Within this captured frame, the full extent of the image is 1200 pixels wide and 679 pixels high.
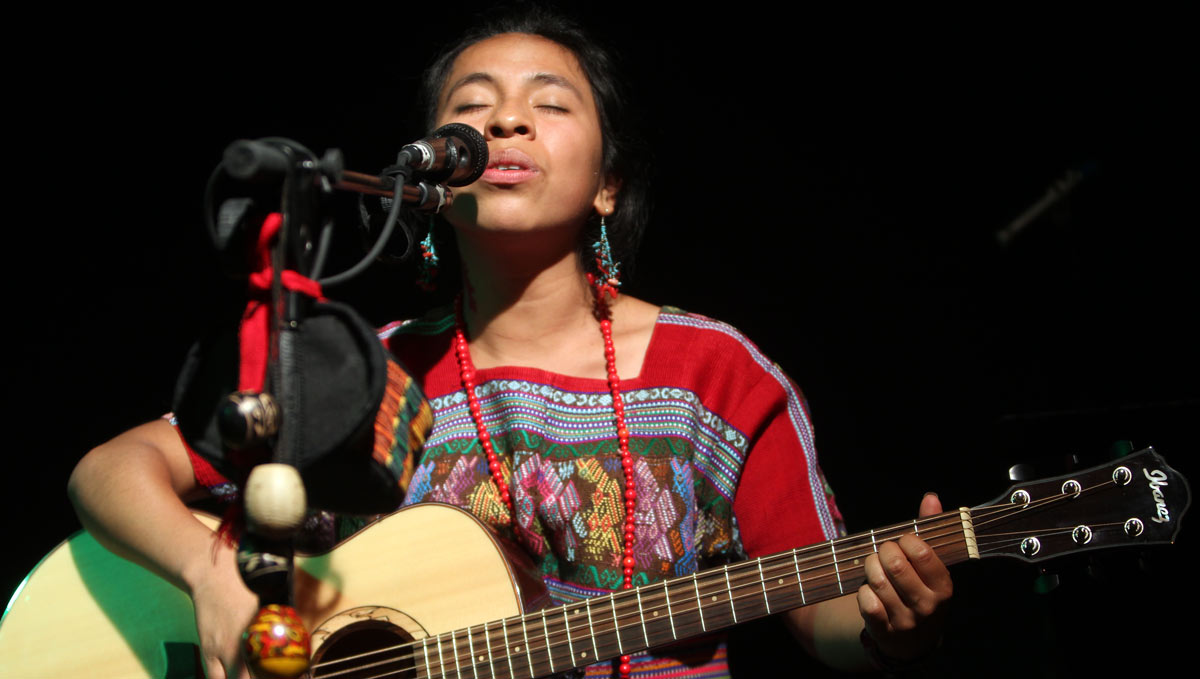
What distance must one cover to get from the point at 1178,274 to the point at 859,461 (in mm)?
872

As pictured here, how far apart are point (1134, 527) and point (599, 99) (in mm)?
1319

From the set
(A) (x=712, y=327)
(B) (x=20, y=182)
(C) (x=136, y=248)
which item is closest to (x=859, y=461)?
(A) (x=712, y=327)

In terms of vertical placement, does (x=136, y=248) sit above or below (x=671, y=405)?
above

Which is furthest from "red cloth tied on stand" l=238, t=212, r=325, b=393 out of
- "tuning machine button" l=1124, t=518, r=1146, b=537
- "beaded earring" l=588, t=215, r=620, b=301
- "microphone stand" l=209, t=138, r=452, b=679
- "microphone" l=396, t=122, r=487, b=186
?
"tuning machine button" l=1124, t=518, r=1146, b=537

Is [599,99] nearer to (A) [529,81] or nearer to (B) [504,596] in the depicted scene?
(A) [529,81]

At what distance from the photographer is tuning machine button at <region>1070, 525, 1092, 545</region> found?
1.36 m

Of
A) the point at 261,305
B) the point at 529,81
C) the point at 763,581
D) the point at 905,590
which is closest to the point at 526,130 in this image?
the point at 529,81

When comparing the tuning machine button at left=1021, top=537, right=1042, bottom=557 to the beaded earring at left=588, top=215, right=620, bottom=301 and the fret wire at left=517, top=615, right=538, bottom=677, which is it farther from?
the beaded earring at left=588, top=215, right=620, bottom=301

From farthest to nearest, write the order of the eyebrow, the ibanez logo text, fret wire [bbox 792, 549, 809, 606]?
1. the eyebrow
2. fret wire [bbox 792, 549, 809, 606]
3. the ibanez logo text

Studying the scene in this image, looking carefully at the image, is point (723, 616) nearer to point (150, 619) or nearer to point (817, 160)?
point (150, 619)

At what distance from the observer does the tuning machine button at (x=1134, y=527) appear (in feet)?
4.36

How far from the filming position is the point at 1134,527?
1.33 metres

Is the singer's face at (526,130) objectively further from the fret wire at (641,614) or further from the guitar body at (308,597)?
the fret wire at (641,614)

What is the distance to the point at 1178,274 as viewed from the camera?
2096 mm
